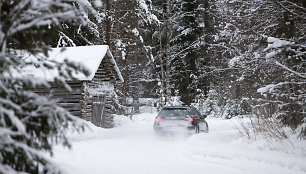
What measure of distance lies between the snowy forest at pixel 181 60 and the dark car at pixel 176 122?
2.14 metres

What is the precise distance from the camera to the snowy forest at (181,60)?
3.72 meters

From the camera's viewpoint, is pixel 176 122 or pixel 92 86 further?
pixel 92 86

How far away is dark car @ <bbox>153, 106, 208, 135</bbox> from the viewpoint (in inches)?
527

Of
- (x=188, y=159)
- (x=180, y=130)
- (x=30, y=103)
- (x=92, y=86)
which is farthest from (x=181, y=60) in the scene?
(x=30, y=103)

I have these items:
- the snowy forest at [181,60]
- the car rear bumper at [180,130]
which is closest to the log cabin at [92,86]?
the snowy forest at [181,60]

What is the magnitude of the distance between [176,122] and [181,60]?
19.8 meters

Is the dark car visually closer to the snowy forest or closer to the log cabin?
the snowy forest

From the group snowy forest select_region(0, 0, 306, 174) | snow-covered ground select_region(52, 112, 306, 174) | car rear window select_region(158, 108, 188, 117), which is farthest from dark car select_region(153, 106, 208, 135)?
snowy forest select_region(0, 0, 306, 174)

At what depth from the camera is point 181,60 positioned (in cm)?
3272

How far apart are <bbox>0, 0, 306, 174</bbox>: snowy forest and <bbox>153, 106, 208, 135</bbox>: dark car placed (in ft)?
7.03

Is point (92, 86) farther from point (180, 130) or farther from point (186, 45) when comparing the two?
point (186, 45)

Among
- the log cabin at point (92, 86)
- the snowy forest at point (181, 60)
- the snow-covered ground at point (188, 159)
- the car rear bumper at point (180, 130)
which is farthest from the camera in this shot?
the log cabin at point (92, 86)

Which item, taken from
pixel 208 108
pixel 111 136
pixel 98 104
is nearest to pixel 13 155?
pixel 111 136

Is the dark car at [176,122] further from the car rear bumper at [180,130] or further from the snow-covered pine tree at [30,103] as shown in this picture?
the snow-covered pine tree at [30,103]
